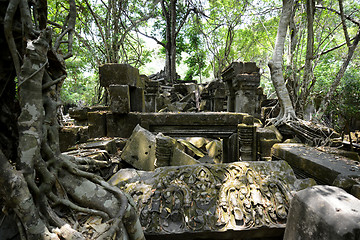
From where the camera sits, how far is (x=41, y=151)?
111cm

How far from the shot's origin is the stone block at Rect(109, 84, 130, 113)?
3627 millimetres

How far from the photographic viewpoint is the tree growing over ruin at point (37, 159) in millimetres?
914

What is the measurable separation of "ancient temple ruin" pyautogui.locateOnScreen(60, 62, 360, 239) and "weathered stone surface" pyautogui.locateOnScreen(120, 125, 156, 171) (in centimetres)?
2

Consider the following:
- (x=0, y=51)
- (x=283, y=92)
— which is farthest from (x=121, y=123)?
A: (x=283, y=92)

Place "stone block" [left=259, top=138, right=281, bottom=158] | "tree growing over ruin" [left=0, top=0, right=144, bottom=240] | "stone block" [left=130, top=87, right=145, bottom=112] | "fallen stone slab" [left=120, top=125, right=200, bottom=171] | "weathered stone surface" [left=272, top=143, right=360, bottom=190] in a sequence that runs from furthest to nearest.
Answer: "stone block" [left=130, top=87, right=145, bottom=112] → "stone block" [left=259, top=138, right=281, bottom=158] → "fallen stone slab" [left=120, top=125, right=200, bottom=171] → "weathered stone surface" [left=272, top=143, right=360, bottom=190] → "tree growing over ruin" [left=0, top=0, right=144, bottom=240]

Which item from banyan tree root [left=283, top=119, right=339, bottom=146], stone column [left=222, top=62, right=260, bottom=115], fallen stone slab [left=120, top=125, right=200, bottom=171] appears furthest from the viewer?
stone column [left=222, top=62, right=260, bottom=115]

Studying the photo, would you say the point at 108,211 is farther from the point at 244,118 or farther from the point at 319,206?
the point at 244,118

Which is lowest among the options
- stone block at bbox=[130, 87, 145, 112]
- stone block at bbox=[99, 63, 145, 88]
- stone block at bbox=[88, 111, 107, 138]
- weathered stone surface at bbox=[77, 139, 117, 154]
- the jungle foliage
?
weathered stone surface at bbox=[77, 139, 117, 154]

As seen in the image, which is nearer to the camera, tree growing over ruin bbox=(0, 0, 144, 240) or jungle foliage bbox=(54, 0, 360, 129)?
tree growing over ruin bbox=(0, 0, 144, 240)

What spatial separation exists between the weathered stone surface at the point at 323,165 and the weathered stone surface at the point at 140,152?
2.41 m

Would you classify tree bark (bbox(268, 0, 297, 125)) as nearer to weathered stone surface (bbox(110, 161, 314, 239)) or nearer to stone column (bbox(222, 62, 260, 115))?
stone column (bbox(222, 62, 260, 115))

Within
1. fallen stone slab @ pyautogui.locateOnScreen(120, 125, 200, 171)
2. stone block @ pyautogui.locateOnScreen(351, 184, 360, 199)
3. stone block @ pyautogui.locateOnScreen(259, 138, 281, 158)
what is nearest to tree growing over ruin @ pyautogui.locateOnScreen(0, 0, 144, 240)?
fallen stone slab @ pyautogui.locateOnScreen(120, 125, 200, 171)

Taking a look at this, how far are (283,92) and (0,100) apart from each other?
5.82 m

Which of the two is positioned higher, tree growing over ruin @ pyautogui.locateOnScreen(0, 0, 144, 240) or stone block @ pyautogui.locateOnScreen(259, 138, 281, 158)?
tree growing over ruin @ pyautogui.locateOnScreen(0, 0, 144, 240)
